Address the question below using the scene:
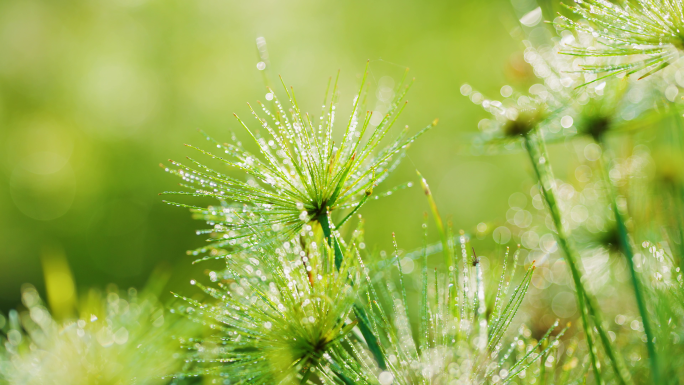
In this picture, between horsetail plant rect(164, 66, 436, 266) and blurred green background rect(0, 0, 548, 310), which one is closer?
horsetail plant rect(164, 66, 436, 266)

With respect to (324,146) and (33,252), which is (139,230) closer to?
(33,252)

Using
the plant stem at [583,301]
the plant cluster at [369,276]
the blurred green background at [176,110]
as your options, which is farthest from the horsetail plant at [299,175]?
the blurred green background at [176,110]

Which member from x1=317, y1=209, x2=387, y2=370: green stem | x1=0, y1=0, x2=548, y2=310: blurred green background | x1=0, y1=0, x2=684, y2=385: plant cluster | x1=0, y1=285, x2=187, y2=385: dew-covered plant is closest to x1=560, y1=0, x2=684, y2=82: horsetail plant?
x1=0, y1=0, x2=684, y2=385: plant cluster

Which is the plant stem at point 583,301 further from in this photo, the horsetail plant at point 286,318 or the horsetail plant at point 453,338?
the horsetail plant at point 286,318

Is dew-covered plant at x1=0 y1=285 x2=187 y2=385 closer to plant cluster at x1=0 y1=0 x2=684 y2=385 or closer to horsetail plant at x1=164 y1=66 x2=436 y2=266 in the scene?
plant cluster at x1=0 y1=0 x2=684 y2=385

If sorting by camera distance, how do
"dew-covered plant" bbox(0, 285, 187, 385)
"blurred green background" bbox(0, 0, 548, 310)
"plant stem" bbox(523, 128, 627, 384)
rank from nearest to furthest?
"plant stem" bbox(523, 128, 627, 384) < "dew-covered plant" bbox(0, 285, 187, 385) < "blurred green background" bbox(0, 0, 548, 310)

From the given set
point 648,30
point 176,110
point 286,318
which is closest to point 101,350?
point 286,318

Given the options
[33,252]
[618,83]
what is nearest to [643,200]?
[618,83]
